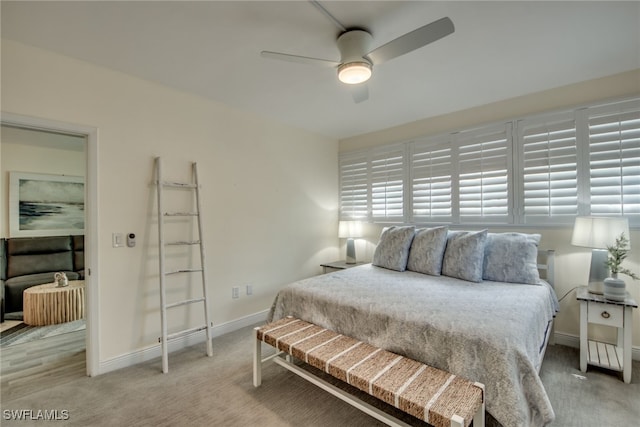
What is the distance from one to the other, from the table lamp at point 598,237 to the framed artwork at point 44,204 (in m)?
6.78

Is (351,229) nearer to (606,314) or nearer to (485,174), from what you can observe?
(485,174)

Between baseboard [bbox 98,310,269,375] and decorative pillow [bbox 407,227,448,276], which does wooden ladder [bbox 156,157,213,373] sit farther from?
decorative pillow [bbox 407,227,448,276]

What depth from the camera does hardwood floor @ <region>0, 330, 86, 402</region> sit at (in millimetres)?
2332

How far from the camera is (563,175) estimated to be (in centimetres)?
292

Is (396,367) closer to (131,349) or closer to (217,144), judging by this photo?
(131,349)

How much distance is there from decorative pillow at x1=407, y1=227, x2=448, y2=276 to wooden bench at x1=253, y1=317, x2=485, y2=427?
1328mm

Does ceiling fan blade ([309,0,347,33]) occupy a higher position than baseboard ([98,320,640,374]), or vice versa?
ceiling fan blade ([309,0,347,33])

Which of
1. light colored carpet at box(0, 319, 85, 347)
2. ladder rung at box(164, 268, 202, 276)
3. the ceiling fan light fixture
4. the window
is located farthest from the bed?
light colored carpet at box(0, 319, 85, 347)

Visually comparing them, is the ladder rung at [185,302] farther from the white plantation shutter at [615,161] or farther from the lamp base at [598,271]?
the white plantation shutter at [615,161]

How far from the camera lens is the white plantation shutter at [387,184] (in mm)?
4125

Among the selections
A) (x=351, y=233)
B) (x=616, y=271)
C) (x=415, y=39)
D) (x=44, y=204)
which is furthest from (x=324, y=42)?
(x=44, y=204)

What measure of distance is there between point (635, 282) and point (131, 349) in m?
4.65

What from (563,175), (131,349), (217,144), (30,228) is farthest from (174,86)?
(563,175)

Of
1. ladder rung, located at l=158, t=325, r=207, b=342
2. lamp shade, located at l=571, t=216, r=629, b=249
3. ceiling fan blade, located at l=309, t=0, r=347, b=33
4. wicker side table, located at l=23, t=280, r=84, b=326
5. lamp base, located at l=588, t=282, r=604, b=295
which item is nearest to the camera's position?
ceiling fan blade, located at l=309, t=0, r=347, b=33
